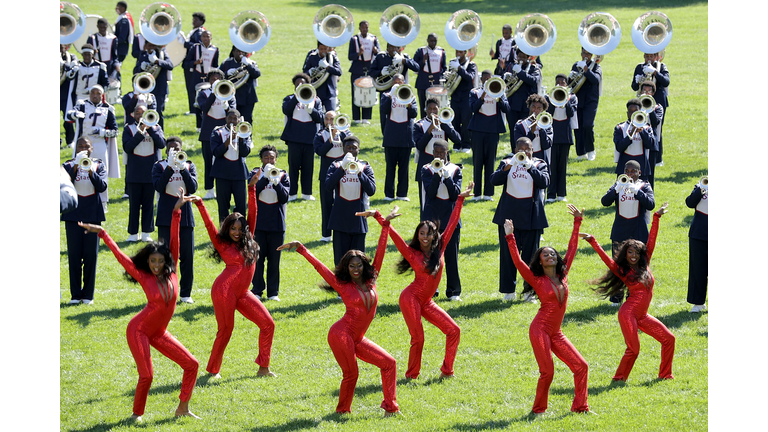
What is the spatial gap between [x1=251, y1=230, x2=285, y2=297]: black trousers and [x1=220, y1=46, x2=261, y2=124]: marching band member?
6777mm

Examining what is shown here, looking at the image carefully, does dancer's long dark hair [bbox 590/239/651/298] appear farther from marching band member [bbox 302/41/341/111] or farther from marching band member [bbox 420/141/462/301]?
marching band member [bbox 302/41/341/111]

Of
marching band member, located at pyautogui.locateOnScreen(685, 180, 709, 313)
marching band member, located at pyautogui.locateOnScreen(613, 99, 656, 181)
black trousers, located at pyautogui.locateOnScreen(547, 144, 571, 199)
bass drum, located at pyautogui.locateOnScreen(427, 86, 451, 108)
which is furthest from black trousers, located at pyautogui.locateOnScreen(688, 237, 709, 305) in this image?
bass drum, located at pyautogui.locateOnScreen(427, 86, 451, 108)

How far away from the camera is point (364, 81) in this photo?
1992 cm

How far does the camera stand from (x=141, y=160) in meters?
15.2

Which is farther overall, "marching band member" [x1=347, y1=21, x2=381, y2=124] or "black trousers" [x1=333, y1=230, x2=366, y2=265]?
"marching band member" [x1=347, y1=21, x2=381, y2=124]

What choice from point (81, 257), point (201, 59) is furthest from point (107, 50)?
→ point (81, 257)

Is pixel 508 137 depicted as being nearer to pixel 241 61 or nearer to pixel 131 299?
pixel 241 61

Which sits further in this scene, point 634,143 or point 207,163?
point 207,163

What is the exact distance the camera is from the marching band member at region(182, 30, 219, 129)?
21.3 metres

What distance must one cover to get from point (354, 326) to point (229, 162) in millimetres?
5772

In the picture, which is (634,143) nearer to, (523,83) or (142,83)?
(523,83)

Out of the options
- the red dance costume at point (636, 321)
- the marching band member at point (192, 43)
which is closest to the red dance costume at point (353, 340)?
the red dance costume at point (636, 321)

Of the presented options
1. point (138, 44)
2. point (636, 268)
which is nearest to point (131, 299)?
point (636, 268)

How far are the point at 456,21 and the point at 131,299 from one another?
30.8 ft
